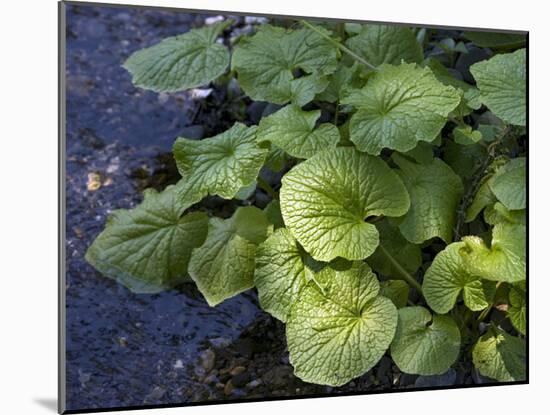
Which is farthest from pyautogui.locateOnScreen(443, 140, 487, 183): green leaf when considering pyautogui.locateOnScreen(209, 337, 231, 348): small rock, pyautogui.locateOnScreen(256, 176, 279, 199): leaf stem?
pyautogui.locateOnScreen(209, 337, 231, 348): small rock

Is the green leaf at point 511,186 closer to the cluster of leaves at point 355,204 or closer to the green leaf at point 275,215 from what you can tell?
the cluster of leaves at point 355,204

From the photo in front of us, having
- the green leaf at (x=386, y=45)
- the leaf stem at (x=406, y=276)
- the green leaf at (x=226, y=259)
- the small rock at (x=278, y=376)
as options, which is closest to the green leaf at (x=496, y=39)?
the green leaf at (x=386, y=45)

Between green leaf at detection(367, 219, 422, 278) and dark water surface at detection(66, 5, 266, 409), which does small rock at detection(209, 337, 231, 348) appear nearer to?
dark water surface at detection(66, 5, 266, 409)

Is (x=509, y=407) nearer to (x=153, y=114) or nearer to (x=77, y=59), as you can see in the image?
(x=153, y=114)

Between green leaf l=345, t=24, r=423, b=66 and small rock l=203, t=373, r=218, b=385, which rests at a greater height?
green leaf l=345, t=24, r=423, b=66

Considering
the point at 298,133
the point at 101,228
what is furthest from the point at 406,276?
the point at 101,228

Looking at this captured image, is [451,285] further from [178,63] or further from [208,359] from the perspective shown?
[178,63]
